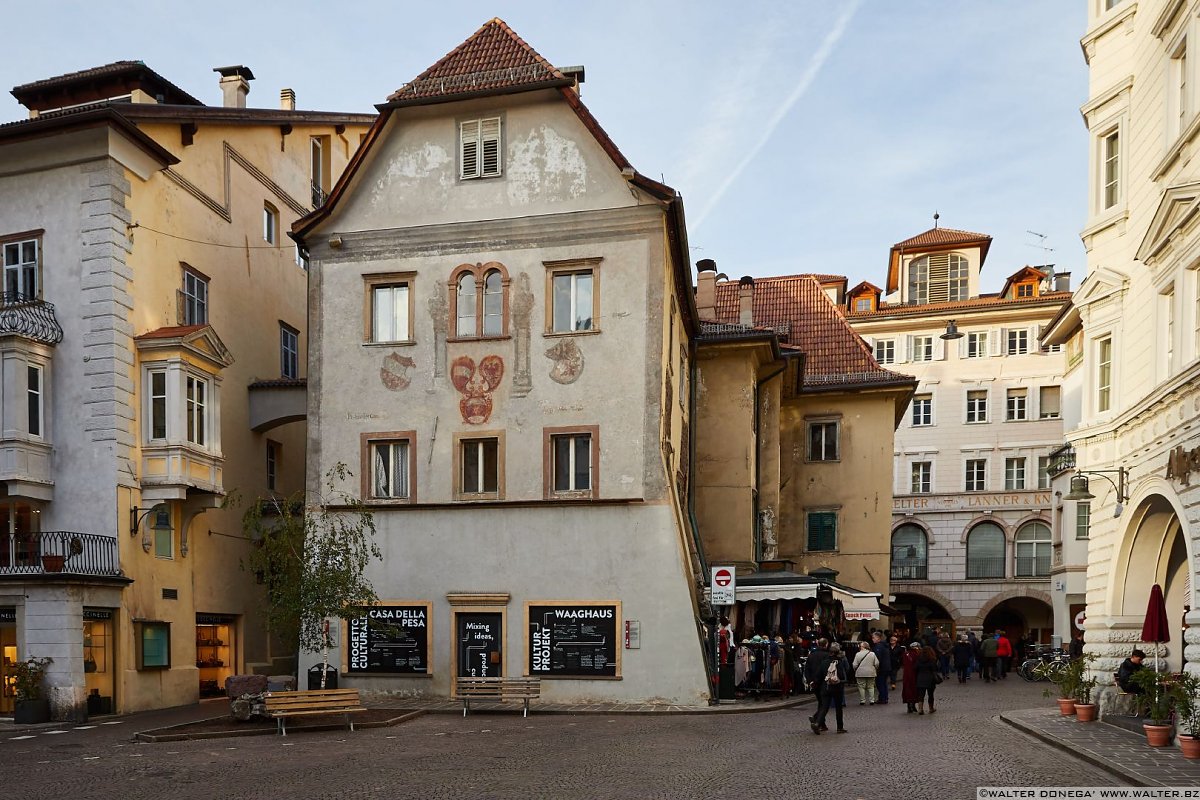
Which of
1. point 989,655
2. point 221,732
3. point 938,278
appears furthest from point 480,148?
point 938,278

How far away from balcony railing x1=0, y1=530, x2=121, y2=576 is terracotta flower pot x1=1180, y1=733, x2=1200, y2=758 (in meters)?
20.0

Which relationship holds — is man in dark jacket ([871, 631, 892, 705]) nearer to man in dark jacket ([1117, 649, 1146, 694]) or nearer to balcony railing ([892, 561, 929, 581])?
man in dark jacket ([1117, 649, 1146, 694])

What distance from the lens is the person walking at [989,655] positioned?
129ft

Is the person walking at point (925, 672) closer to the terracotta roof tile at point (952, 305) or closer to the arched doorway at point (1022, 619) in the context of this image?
the arched doorway at point (1022, 619)

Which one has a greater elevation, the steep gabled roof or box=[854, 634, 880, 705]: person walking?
the steep gabled roof

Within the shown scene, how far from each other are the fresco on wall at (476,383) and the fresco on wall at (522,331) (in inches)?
16.1

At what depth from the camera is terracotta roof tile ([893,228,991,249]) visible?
62.9 m

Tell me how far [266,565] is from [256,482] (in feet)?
28.4

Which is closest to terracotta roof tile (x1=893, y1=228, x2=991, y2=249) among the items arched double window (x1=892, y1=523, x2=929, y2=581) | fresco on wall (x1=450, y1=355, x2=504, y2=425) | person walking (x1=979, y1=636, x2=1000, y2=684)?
arched double window (x1=892, y1=523, x2=929, y2=581)

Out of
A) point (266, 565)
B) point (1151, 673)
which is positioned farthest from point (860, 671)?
point (266, 565)

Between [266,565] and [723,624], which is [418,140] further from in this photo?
[723,624]

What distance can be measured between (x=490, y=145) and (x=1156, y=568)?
1611cm

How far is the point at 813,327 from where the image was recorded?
42594 millimetres

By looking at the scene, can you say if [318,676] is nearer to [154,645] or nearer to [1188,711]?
[154,645]
